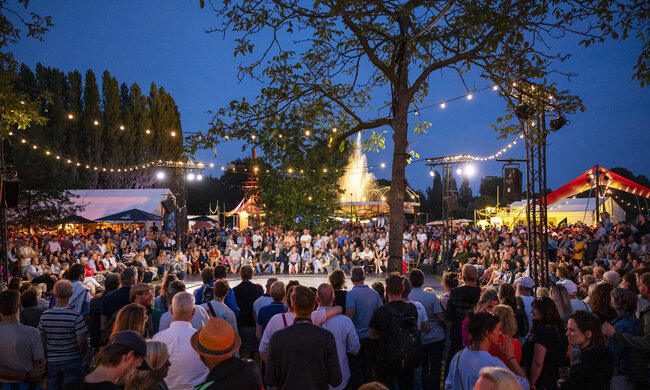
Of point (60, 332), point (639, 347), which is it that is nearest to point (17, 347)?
point (60, 332)

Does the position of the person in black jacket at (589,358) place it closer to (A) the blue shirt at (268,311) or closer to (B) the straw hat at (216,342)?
(B) the straw hat at (216,342)

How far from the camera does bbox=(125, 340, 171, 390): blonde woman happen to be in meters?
2.74

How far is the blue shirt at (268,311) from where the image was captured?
5.10 m

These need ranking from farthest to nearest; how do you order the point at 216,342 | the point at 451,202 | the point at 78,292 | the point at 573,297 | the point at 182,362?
the point at 451,202
the point at 78,292
the point at 573,297
the point at 182,362
the point at 216,342

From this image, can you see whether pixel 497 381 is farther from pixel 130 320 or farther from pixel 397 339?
pixel 130 320

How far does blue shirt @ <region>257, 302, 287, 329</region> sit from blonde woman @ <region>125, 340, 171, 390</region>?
6.57ft

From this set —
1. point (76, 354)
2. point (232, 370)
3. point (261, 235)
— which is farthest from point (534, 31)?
point (261, 235)

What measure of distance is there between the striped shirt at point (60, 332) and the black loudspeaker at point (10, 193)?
616cm

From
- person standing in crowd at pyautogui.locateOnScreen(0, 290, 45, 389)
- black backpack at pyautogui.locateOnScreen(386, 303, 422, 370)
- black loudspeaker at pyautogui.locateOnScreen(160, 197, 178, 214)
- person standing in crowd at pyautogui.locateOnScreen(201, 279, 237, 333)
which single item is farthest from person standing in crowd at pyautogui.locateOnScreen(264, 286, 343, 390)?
black loudspeaker at pyautogui.locateOnScreen(160, 197, 178, 214)

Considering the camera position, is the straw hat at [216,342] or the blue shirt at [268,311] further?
the blue shirt at [268,311]

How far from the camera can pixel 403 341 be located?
429cm

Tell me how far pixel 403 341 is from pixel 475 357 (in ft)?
4.40

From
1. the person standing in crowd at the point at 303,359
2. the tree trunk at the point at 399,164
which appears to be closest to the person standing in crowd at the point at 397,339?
the person standing in crowd at the point at 303,359

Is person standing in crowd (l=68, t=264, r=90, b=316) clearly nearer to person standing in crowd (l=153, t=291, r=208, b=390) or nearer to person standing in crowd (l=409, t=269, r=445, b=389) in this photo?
person standing in crowd (l=153, t=291, r=208, b=390)
